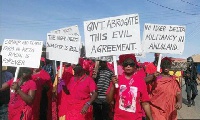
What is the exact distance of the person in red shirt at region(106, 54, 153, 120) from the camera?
4477 mm

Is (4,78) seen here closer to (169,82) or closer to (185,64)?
(169,82)

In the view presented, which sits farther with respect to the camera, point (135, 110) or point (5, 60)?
point (5, 60)

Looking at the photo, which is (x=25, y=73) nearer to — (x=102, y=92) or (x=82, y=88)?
(x=82, y=88)

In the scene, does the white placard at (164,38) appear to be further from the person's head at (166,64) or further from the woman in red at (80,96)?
the woman in red at (80,96)

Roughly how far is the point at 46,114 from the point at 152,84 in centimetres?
265

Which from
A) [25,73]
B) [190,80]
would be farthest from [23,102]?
[190,80]

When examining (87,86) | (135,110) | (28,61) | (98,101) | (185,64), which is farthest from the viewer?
(185,64)

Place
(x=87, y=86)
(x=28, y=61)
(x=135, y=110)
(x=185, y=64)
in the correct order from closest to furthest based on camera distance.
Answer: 1. (x=135, y=110)
2. (x=28, y=61)
3. (x=87, y=86)
4. (x=185, y=64)

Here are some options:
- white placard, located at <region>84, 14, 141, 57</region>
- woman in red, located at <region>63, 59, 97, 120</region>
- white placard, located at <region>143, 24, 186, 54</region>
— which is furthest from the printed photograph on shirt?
white placard, located at <region>143, 24, 186, 54</region>

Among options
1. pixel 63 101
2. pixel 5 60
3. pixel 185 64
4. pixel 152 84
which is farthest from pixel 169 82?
pixel 185 64

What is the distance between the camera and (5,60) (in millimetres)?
5422

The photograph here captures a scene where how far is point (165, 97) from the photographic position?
576cm

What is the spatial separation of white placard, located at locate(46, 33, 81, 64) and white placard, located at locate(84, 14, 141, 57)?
711 mm

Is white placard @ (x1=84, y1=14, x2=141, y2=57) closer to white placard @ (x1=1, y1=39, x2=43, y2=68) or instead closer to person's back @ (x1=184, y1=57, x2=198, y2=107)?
white placard @ (x1=1, y1=39, x2=43, y2=68)
